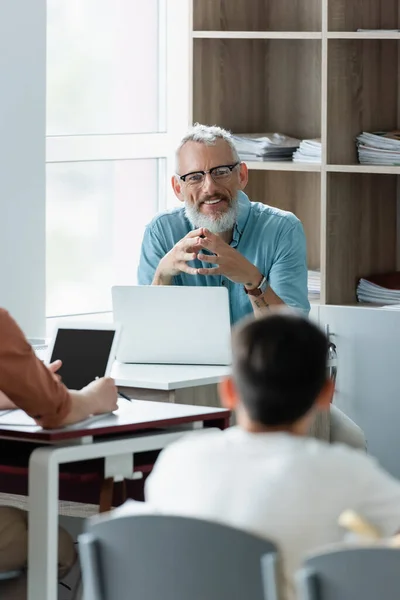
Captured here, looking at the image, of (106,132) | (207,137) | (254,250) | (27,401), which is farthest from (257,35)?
(27,401)

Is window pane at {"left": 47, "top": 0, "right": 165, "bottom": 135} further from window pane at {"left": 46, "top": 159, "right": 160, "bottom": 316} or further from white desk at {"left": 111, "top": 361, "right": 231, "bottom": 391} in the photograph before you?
white desk at {"left": 111, "top": 361, "right": 231, "bottom": 391}

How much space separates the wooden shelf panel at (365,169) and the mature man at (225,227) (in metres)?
0.65

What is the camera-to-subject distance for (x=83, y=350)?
9.52 feet

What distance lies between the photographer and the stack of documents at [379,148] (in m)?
4.38

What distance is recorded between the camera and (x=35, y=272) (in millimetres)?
4418

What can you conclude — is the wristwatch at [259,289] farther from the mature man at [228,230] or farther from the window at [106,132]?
the window at [106,132]

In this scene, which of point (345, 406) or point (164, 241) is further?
point (345, 406)

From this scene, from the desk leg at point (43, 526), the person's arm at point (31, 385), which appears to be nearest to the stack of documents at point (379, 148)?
the person's arm at point (31, 385)

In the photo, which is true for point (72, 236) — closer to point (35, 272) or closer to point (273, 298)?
point (35, 272)

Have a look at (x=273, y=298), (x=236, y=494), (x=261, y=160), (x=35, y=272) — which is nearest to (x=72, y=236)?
(x=35, y=272)

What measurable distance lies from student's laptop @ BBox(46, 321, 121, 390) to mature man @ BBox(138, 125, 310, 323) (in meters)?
0.76

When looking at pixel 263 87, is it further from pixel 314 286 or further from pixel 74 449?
pixel 74 449

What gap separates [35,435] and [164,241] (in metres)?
1.39

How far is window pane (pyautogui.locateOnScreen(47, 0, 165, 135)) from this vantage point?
Result: 4.79 m
